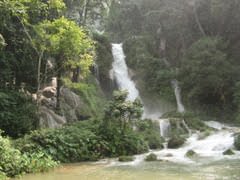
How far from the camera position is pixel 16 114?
20281 millimetres

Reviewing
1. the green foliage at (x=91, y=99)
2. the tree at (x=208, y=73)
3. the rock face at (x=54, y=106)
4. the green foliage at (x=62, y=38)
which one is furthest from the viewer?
the tree at (x=208, y=73)

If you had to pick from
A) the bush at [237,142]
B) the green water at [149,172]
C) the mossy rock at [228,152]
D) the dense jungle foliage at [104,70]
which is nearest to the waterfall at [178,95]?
the dense jungle foliage at [104,70]

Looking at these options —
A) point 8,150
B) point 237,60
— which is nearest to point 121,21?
point 237,60

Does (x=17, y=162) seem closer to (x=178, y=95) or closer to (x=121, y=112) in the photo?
(x=121, y=112)

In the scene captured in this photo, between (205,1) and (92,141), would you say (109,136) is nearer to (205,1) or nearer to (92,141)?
(92,141)

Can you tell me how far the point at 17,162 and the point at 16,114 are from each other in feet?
21.9

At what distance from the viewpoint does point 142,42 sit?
130 feet

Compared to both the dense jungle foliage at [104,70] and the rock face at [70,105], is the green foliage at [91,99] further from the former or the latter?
the rock face at [70,105]

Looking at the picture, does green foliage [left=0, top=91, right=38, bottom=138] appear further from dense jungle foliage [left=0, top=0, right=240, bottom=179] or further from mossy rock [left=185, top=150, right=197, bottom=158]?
mossy rock [left=185, top=150, right=197, bottom=158]

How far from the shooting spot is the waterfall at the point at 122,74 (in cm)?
3641

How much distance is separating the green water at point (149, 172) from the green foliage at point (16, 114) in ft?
13.9

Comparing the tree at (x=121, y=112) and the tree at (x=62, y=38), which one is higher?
the tree at (x=62, y=38)

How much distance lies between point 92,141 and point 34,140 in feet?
9.71

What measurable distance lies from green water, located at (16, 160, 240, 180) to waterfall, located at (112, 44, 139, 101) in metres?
19.5
